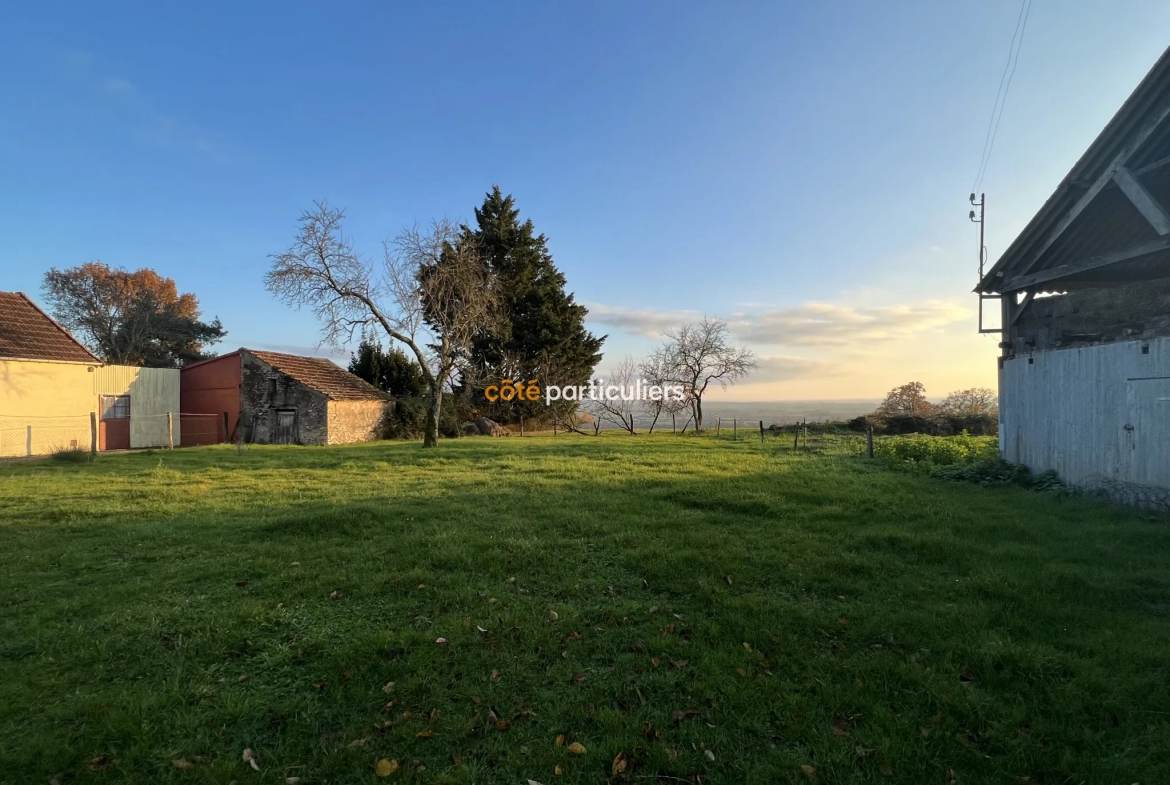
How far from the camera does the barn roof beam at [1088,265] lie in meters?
7.79

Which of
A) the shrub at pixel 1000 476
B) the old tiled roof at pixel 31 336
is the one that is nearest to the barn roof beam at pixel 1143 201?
the shrub at pixel 1000 476

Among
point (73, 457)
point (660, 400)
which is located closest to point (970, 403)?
point (660, 400)

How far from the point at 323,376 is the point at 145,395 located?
22.1 feet

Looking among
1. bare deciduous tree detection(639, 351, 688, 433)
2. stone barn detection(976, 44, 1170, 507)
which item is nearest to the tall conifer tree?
bare deciduous tree detection(639, 351, 688, 433)

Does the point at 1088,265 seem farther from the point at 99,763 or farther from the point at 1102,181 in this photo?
the point at 99,763

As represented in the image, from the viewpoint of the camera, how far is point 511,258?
33.3 meters

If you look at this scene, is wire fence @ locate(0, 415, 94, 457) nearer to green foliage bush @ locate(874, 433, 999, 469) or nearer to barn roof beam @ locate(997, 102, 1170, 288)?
green foliage bush @ locate(874, 433, 999, 469)

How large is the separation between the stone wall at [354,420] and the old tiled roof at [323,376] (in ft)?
1.01

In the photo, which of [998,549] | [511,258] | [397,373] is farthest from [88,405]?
[998,549]

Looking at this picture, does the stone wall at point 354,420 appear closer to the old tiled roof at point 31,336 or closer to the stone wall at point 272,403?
the stone wall at point 272,403

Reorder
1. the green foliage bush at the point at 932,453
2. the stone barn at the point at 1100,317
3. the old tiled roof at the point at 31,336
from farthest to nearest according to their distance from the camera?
the old tiled roof at the point at 31,336
the green foliage bush at the point at 932,453
the stone barn at the point at 1100,317

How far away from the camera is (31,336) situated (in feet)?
63.1

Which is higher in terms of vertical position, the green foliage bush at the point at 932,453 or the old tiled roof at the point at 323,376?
the old tiled roof at the point at 323,376

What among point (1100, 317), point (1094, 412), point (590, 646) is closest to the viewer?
point (590, 646)
